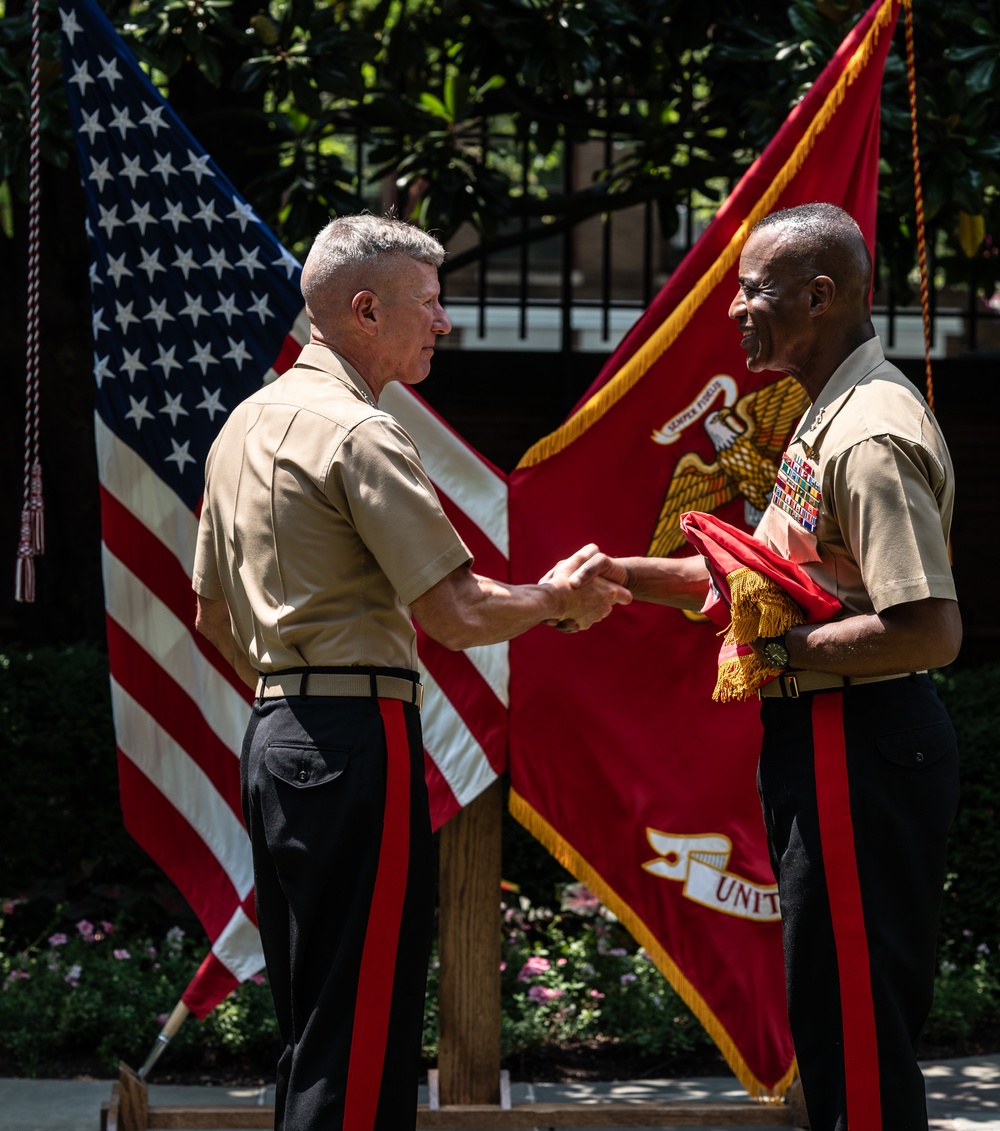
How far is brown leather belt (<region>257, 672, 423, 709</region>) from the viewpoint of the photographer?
112 inches

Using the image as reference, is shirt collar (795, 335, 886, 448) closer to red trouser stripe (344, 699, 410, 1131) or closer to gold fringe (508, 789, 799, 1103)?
red trouser stripe (344, 699, 410, 1131)

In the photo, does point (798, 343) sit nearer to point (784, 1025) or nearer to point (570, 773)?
point (570, 773)

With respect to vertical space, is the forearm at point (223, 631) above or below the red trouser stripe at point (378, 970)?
above

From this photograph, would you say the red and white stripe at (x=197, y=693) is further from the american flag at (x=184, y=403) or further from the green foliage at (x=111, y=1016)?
the green foliage at (x=111, y=1016)

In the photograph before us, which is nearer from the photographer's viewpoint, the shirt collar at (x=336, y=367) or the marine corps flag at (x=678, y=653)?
the shirt collar at (x=336, y=367)

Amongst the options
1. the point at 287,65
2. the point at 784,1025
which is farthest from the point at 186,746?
the point at 287,65

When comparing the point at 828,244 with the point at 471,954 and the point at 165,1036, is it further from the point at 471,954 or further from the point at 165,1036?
the point at 165,1036

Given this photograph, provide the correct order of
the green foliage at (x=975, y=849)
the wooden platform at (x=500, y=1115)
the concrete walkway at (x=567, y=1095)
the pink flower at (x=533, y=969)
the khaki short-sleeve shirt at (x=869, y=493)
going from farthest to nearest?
the green foliage at (x=975, y=849)
the pink flower at (x=533, y=969)
the concrete walkway at (x=567, y=1095)
the wooden platform at (x=500, y=1115)
the khaki short-sleeve shirt at (x=869, y=493)

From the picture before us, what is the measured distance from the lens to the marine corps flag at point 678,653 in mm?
3910

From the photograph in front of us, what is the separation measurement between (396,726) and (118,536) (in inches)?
60.4

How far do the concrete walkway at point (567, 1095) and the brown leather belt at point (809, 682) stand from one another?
5.99 ft

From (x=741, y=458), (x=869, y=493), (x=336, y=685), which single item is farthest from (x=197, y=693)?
(x=869, y=493)

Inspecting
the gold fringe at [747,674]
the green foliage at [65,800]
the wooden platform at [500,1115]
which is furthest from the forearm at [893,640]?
the green foliage at [65,800]

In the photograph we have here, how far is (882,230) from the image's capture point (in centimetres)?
551
